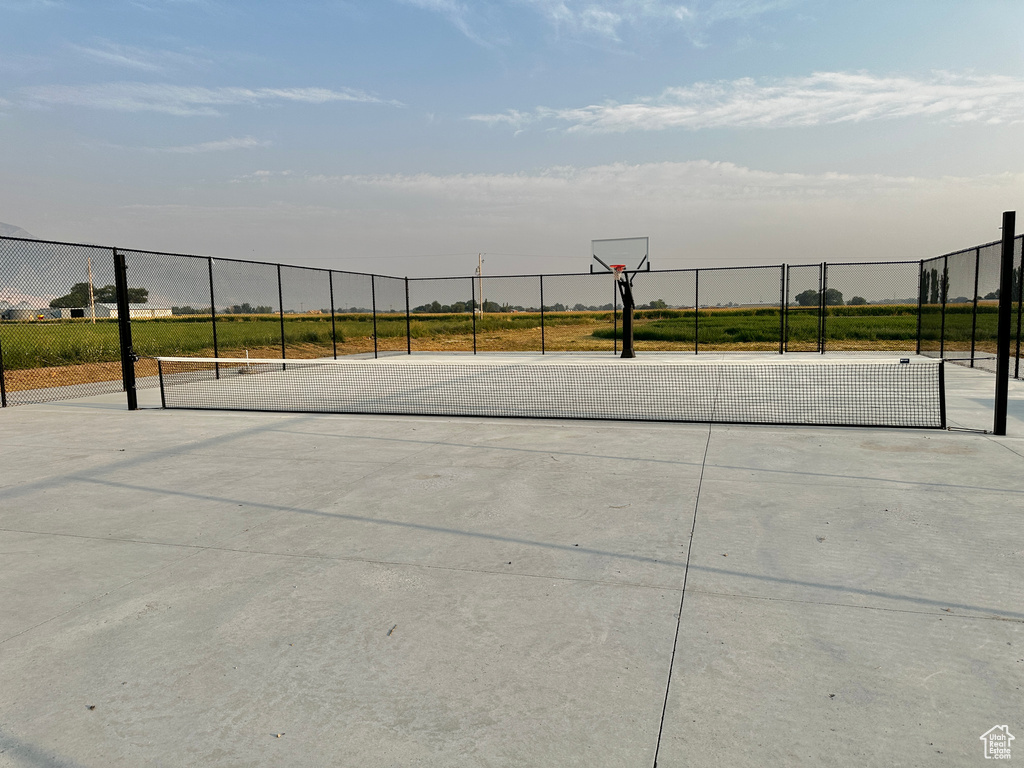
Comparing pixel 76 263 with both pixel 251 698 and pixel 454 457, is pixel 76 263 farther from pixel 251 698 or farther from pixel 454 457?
pixel 251 698

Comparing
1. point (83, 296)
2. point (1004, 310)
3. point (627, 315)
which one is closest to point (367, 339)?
point (83, 296)

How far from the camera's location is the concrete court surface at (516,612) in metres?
2.40

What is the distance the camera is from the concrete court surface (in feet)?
7.87

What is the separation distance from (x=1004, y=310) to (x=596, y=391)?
6330 mm

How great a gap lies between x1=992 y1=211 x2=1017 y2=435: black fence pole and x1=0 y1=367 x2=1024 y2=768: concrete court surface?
1.13 meters

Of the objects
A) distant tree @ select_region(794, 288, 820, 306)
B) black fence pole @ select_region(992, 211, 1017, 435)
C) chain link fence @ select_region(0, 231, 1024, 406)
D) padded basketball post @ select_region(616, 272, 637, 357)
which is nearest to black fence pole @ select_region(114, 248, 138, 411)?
chain link fence @ select_region(0, 231, 1024, 406)

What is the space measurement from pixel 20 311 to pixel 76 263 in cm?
322

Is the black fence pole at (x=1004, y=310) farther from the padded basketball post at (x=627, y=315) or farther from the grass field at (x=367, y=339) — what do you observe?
the padded basketball post at (x=627, y=315)

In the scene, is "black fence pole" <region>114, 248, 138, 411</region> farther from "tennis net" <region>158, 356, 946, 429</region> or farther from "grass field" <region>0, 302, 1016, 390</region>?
"grass field" <region>0, 302, 1016, 390</region>

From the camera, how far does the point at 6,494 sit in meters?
5.76

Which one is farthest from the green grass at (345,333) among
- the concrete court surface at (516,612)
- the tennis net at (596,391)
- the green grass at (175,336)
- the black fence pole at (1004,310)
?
the black fence pole at (1004,310)

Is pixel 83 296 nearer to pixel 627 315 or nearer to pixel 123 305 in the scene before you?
pixel 123 305

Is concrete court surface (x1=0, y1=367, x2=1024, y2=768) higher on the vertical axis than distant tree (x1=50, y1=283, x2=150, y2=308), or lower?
lower

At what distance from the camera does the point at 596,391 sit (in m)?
12.2
